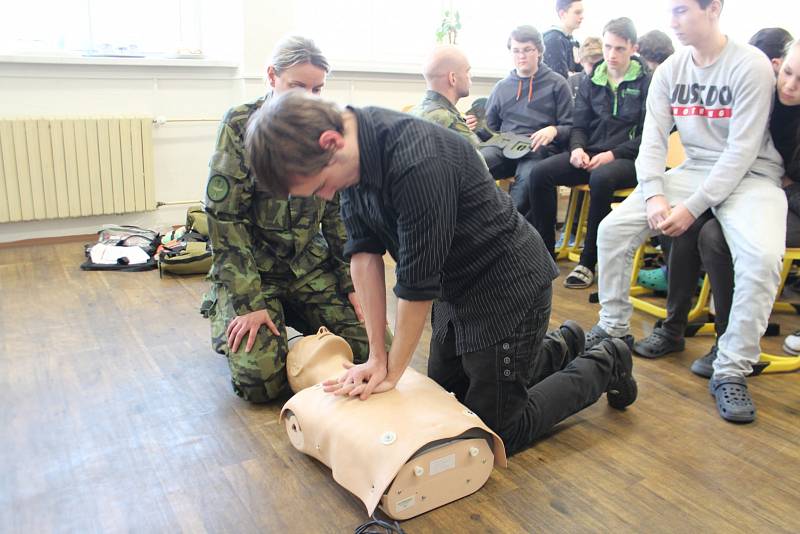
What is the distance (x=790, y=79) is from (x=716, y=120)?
0.24m

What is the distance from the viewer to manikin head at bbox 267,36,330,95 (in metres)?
1.87

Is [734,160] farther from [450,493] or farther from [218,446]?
[218,446]

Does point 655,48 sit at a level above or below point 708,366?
above

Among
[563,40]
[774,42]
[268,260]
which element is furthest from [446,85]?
[563,40]

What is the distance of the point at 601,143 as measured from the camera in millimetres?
3387

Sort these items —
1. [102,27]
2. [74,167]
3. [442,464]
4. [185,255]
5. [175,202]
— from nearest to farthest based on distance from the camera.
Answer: [442,464] < [185,255] < [74,167] < [102,27] < [175,202]

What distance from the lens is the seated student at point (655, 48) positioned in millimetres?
3586

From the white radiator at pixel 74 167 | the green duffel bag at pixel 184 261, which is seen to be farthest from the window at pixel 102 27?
the green duffel bag at pixel 184 261

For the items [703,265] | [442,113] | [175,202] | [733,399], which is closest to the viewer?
[733,399]

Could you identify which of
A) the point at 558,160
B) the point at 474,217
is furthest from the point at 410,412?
the point at 558,160

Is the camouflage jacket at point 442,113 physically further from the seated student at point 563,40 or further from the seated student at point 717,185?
the seated student at point 563,40

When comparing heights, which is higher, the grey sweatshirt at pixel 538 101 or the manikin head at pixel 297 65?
the manikin head at pixel 297 65

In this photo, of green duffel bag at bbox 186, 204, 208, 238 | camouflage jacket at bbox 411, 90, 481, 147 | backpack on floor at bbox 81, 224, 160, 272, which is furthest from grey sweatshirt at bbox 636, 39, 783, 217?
backpack on floor at bbox 81, 224, 160, 272

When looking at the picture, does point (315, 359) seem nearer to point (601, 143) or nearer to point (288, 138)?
point (288, 138)
